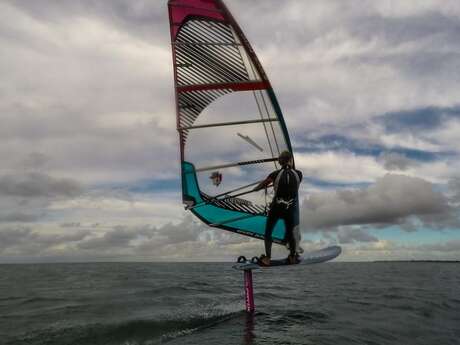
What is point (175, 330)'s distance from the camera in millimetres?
10883

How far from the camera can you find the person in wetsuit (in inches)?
364

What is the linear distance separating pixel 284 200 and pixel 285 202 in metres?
0.05

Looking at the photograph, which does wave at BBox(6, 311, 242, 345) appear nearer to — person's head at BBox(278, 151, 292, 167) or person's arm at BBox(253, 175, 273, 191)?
person's arm at BBox(253, 175, 273, 191)

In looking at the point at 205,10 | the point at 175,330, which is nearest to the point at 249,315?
the point at 175,330

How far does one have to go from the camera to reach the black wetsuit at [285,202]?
9.25m

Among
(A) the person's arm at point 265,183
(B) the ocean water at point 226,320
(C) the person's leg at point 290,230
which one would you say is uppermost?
(A) the person's arm at point 265,183

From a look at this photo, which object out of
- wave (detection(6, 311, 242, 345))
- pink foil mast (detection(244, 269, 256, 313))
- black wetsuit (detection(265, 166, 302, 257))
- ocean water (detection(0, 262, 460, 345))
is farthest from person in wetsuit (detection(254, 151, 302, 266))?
wave (detection(6, 311, 242, 345))

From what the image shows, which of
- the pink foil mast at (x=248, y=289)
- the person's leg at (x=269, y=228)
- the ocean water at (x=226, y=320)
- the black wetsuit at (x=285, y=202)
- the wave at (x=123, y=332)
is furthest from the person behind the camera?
the pink foil mast at (x=248, y=289)

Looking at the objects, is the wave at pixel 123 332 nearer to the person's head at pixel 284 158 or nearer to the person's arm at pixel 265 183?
the person's arm at pixel 265 183

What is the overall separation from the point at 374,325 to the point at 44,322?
9949mm

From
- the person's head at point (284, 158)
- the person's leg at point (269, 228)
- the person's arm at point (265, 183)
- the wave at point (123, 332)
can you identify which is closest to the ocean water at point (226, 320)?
the wave at point (123, 332)

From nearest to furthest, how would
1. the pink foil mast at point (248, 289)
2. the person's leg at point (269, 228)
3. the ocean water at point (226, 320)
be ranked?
the person's leg at point (269, 228)
the ocean water at point (226, 320)
the pink foil mast at point (248, 289)

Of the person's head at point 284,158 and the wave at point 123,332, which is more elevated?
the person's head at point 284,158

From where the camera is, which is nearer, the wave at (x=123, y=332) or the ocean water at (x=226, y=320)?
the ocean water at (x=226, y=320)
